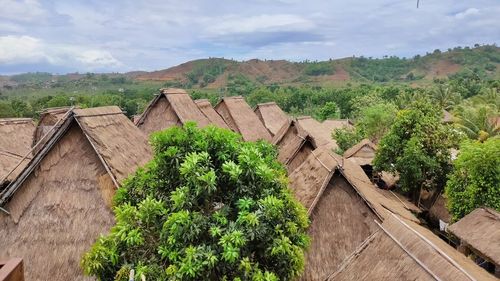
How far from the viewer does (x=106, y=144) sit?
9.81m

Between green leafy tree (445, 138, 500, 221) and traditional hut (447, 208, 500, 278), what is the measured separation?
103 centimetres

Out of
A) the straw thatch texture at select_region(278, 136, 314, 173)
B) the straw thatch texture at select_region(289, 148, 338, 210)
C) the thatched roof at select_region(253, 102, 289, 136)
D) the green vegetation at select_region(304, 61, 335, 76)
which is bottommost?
the green vegetation at select_region(304, 61, 335, 76)

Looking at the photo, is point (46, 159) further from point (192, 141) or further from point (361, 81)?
point (361, 81)

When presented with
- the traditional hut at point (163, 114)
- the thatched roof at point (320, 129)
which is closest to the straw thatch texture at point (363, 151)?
the thatched roof at point (320, 129)

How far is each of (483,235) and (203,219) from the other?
970 cm

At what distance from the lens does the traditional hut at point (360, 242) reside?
806 cm

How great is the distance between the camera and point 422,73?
447ft

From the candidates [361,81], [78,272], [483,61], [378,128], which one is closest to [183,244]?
[78,272]

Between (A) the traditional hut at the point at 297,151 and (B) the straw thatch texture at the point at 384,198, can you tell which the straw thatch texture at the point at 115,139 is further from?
(A) the traditional hut at the point at 297,151

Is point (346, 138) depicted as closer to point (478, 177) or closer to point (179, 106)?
point (478, 177)

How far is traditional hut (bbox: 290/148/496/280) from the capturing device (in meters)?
8.06

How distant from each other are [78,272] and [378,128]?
24154 mm

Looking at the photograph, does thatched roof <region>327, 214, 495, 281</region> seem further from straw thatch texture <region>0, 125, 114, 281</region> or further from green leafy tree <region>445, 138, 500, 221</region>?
green leafy tree <region>445, 138, 500, 221</region>

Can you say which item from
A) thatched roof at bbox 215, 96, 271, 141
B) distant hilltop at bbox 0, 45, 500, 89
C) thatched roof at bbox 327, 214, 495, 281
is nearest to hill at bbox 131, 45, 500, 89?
distant hilltop at bbox 0, 45, 500, 89
